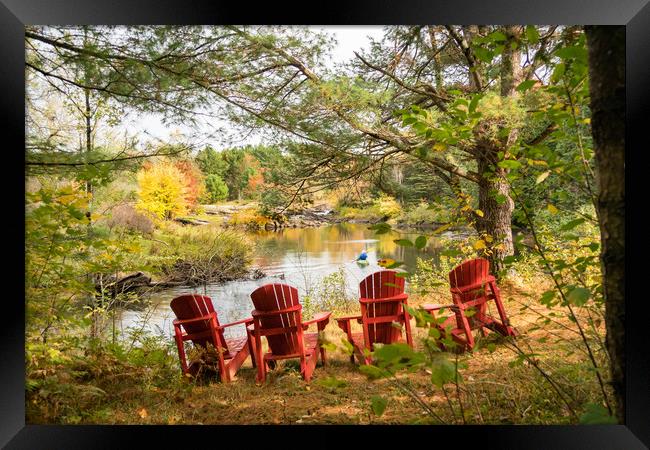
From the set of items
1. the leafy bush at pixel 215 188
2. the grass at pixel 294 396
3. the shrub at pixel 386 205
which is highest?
the leafy bush at pixel 215 188

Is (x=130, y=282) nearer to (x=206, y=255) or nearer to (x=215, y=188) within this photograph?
(x=206, y=255)

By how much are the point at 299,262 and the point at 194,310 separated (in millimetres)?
2370

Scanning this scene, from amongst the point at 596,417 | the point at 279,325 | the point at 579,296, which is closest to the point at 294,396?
the point at 279,325

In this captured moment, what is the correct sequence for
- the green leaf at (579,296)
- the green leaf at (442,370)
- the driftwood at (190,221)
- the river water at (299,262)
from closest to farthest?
the green leaf at (442,370) < the green leaf at (579,296) < the driftwood at (190,221) < the river water at (299,262)

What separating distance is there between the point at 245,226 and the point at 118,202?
139 cm

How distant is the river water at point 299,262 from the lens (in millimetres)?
5180

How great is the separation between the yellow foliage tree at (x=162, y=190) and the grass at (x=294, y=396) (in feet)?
5.81

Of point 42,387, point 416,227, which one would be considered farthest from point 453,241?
point 42,387

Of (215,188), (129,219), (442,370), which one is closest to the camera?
(442,370)

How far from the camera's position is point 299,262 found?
5.35 m

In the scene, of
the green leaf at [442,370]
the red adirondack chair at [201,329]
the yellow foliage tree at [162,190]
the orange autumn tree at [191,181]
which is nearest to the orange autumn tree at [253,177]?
the orange autumn tree at [191,181]

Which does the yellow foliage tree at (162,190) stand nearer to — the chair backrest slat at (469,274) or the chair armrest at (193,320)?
the chair armrest at (193,320)

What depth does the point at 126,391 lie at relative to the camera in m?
3.03
